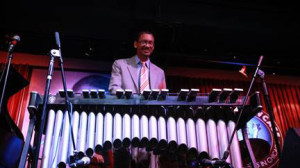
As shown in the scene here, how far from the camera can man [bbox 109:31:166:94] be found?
12.1ft

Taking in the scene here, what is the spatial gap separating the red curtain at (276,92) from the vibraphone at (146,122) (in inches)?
143

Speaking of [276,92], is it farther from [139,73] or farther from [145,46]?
[139,73]

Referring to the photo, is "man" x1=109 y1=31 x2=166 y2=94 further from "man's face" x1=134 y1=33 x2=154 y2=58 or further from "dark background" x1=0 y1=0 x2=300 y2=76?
"dark background" x1=0 y1=0 x2=300 y2=76

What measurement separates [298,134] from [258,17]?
4.65 metres

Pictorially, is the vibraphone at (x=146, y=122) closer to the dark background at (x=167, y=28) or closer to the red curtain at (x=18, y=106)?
the dark background at (x=167, y=28)

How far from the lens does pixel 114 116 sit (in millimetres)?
2762

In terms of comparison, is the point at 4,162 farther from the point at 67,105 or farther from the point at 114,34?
the point at 114,34

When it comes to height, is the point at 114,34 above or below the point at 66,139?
above

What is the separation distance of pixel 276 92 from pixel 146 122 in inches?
207

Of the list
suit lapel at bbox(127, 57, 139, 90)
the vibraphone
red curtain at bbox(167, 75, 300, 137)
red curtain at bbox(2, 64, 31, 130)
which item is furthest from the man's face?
red curtain at bbox(2, 64, 31, 130)

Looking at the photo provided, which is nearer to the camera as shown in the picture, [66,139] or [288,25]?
[66,139]

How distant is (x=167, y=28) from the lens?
5.76m

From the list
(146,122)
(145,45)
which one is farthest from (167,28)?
(146,122)

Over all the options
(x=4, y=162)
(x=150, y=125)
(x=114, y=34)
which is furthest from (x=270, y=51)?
(x=4, y=162)
